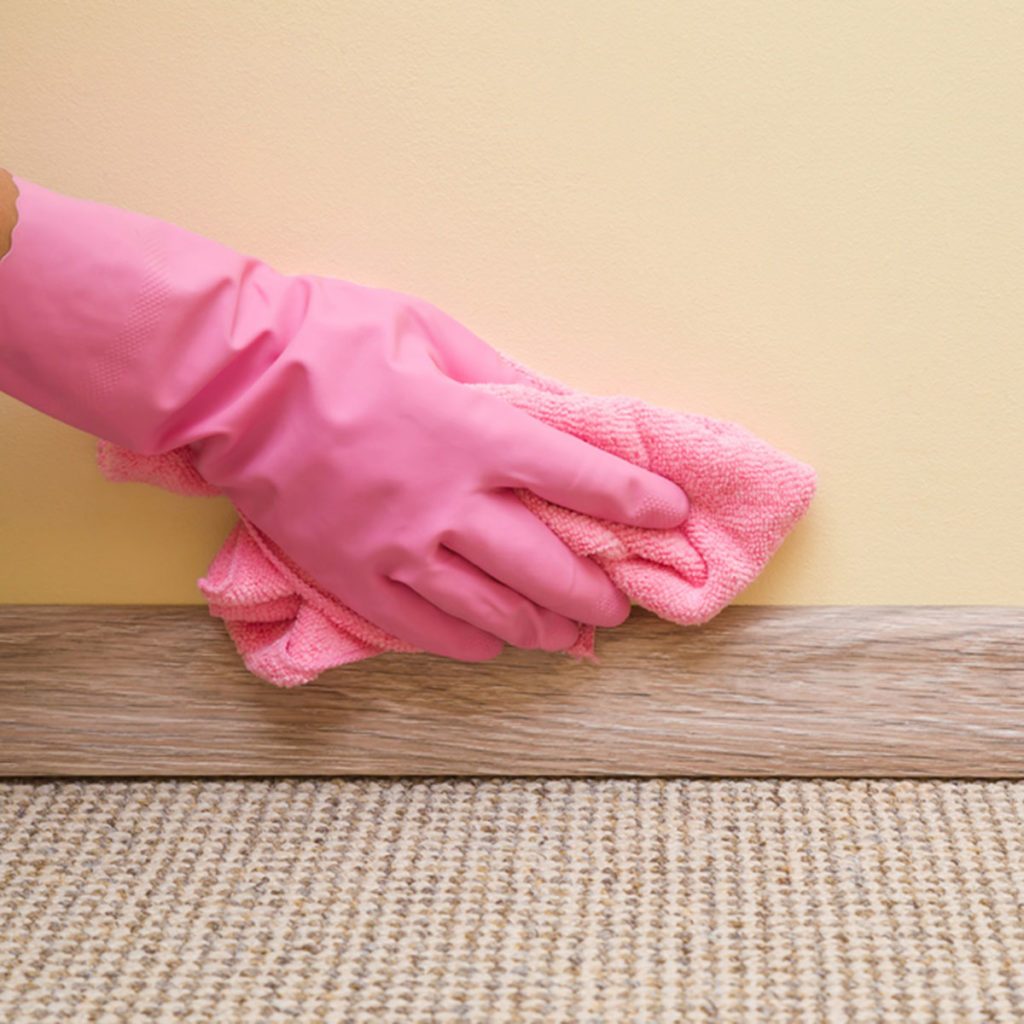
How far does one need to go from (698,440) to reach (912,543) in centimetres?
19

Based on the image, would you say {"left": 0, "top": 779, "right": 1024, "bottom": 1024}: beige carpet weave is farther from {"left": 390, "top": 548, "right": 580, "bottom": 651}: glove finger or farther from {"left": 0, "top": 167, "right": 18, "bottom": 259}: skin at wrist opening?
{"left": 0, "top": 167, "right": 18, "bottom": 259}: skin at wrist opening

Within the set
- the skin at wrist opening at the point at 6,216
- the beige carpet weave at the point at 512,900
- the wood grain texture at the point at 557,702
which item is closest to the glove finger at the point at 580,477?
the wood grain texture at the point at 557,702

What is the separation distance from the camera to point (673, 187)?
2.86 feet

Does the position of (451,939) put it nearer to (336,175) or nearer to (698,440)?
(698,440)

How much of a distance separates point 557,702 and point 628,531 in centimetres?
15

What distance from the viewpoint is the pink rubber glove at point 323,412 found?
77 centimetres

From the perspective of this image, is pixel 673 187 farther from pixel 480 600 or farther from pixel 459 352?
pixel 480 600

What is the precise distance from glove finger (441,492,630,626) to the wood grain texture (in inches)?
2.4

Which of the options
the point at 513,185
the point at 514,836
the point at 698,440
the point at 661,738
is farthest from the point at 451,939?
the point at 513,185

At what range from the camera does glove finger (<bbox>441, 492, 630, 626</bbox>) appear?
Result: 82 cm

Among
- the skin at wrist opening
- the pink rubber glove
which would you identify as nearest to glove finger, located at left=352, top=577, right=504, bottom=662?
the pink rubber glove

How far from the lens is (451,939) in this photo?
763 mm

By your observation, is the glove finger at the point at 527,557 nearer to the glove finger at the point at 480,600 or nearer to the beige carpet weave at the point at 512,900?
the glove finger at the point at 480,600

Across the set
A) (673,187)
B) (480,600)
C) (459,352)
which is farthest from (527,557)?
(673,187)
